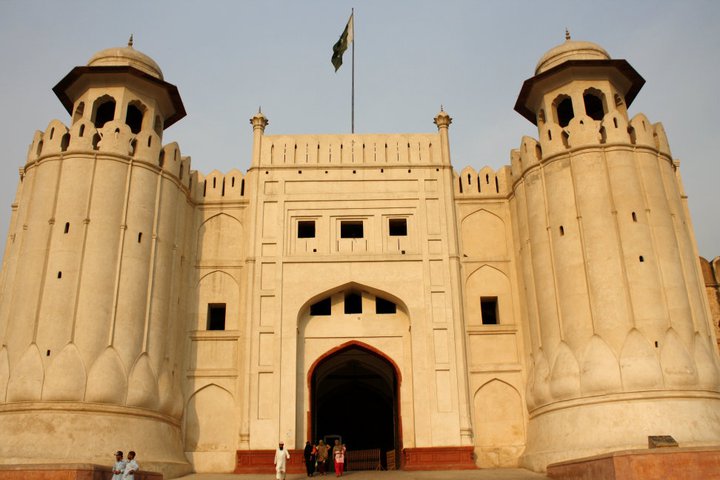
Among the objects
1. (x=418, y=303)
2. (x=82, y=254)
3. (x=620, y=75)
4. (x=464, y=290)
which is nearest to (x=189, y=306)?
(x=82, y=254)

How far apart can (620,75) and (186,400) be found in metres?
16.0

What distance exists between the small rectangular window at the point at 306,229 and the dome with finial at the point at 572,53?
28.6 ft

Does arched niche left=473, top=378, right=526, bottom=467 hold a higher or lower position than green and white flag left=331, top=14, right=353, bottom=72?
lower

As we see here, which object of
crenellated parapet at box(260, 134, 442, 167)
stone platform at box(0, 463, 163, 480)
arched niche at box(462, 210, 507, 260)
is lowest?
stone platform at box(0, 463, 163, 480)

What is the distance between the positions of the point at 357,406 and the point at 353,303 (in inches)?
441

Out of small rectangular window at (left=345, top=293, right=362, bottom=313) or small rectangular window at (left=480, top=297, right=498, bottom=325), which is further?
small rectangular window at (left=480, top=297, right=498, bottom=325)

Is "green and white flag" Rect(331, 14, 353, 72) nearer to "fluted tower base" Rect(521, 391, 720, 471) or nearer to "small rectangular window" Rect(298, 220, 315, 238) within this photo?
"small rectangular window" Rect(298, 220, 315, 238)

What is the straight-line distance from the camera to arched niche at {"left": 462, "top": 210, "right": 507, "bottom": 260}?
22.4 m

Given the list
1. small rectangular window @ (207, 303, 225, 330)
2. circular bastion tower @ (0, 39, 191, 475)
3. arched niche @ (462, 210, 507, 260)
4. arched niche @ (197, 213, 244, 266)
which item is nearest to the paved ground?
circular bastion tower @ (0, 39, 191, 475)

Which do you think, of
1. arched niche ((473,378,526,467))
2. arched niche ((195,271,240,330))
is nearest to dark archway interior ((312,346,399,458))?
arched niche ((195,271,240,330))

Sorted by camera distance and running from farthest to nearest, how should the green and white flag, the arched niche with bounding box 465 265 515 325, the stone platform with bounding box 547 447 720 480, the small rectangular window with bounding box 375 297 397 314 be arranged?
the green and white flag < the small rectangular window with bounding box 375 297 397 314 < the arched niche with bounding box 465 265 515 325 < the stone platform with bounding box 547 447 720 480

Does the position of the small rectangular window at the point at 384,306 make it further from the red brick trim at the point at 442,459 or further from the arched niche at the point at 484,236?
the red brick trim at the point at 442,459

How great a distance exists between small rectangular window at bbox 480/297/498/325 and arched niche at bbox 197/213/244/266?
7.62m

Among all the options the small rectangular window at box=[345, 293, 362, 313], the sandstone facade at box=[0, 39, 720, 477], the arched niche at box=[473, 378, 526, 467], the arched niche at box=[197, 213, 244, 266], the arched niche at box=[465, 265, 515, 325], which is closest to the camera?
the sandstone facade at box=[0, 39, 720, 477]
